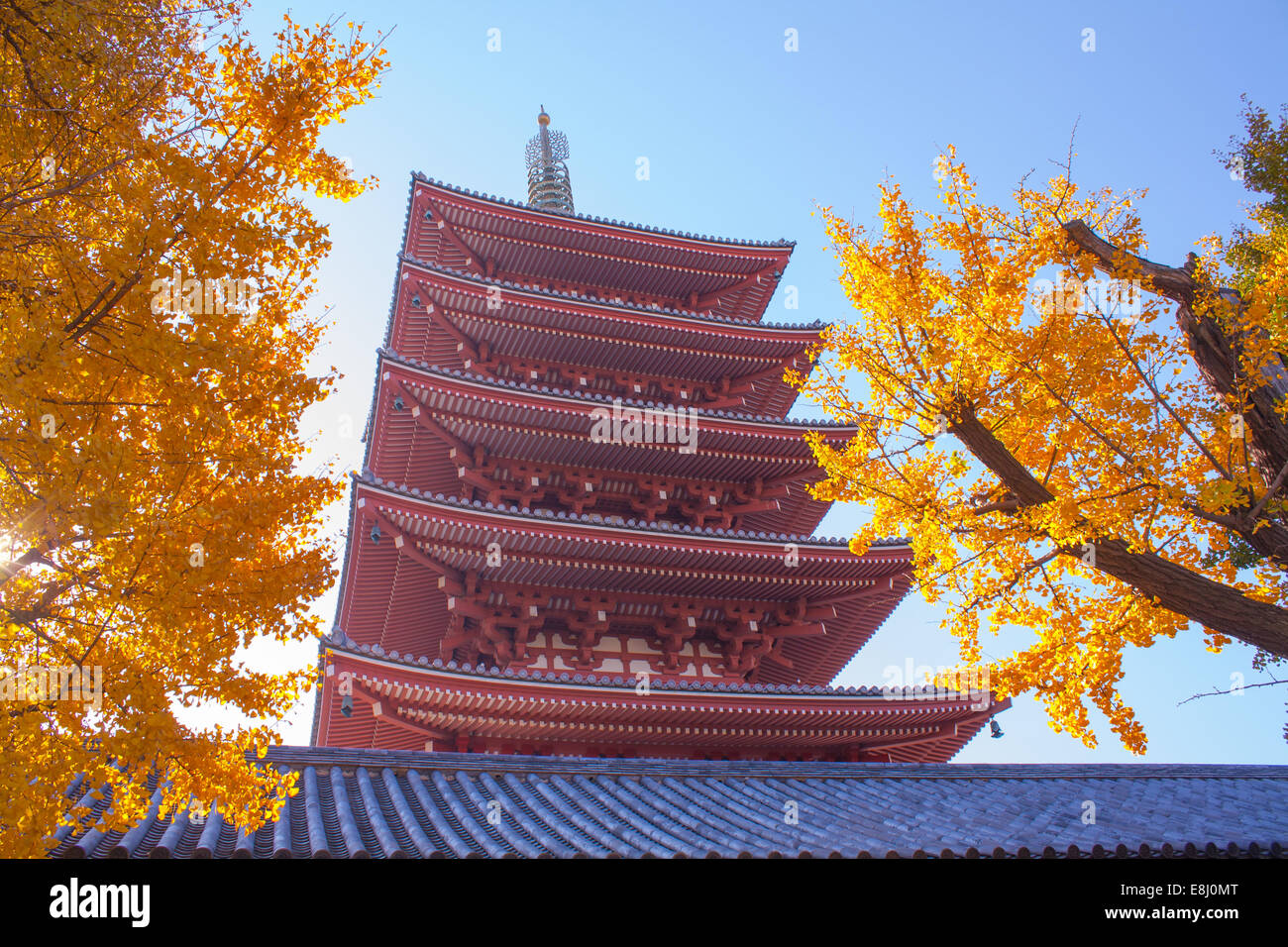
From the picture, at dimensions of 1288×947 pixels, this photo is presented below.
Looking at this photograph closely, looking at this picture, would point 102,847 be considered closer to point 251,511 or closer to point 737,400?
point 251,511

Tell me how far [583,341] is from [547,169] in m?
8.79

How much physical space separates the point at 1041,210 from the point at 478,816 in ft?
23.3

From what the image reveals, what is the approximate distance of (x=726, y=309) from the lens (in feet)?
56.4

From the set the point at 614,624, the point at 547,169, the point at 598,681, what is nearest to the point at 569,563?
the point at 614,624

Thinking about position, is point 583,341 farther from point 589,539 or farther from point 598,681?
point 598,681

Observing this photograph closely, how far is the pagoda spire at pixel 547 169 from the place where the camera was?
2070 cm

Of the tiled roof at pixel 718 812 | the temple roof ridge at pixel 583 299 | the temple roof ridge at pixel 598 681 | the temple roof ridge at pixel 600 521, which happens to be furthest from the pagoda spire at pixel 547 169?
the tiled roof at pixel 718 812

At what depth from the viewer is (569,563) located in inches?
449

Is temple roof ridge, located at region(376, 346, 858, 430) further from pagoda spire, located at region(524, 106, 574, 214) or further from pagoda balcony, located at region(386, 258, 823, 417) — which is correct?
pagoda spire, located at region(524, 106, 574, 214)
